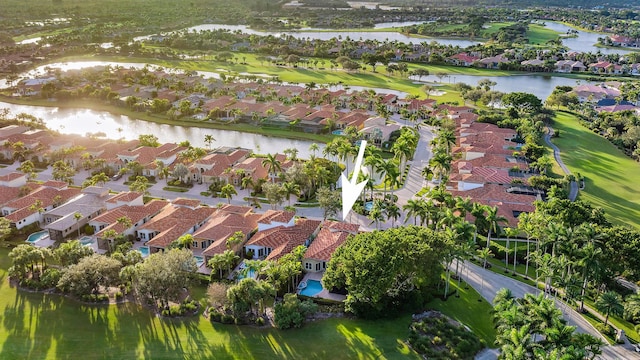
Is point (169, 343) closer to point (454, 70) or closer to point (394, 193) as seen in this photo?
point (394, 193)

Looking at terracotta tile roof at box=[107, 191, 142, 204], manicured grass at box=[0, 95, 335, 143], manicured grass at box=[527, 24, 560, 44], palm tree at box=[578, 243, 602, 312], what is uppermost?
manicured grass at box=[527, 24, 560, 44]

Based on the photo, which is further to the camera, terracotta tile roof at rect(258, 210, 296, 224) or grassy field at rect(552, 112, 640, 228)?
grassy field at rect(552, 112, 640, 228)

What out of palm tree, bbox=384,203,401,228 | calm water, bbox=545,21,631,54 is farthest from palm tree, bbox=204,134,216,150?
calm water, bbox=545,21,631,54

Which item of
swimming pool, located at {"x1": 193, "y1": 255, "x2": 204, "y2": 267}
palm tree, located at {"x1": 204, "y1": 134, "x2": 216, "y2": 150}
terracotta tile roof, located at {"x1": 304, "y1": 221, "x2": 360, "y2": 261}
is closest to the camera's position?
terracotta tile roof, located at {"x1": 304, "y1": 221, "x2": 360, "y2": 261}

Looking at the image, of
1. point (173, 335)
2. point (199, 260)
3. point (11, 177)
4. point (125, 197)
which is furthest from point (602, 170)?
point (11, 177)

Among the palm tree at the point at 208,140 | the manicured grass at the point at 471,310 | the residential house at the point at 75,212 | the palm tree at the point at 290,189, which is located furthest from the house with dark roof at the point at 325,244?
the palm tree at the point at 208,140

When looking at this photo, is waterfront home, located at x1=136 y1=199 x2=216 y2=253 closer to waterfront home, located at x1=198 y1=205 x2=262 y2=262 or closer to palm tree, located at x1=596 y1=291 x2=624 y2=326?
waterfront home, located at x1=198 y1=205 x2=262 y2=262
